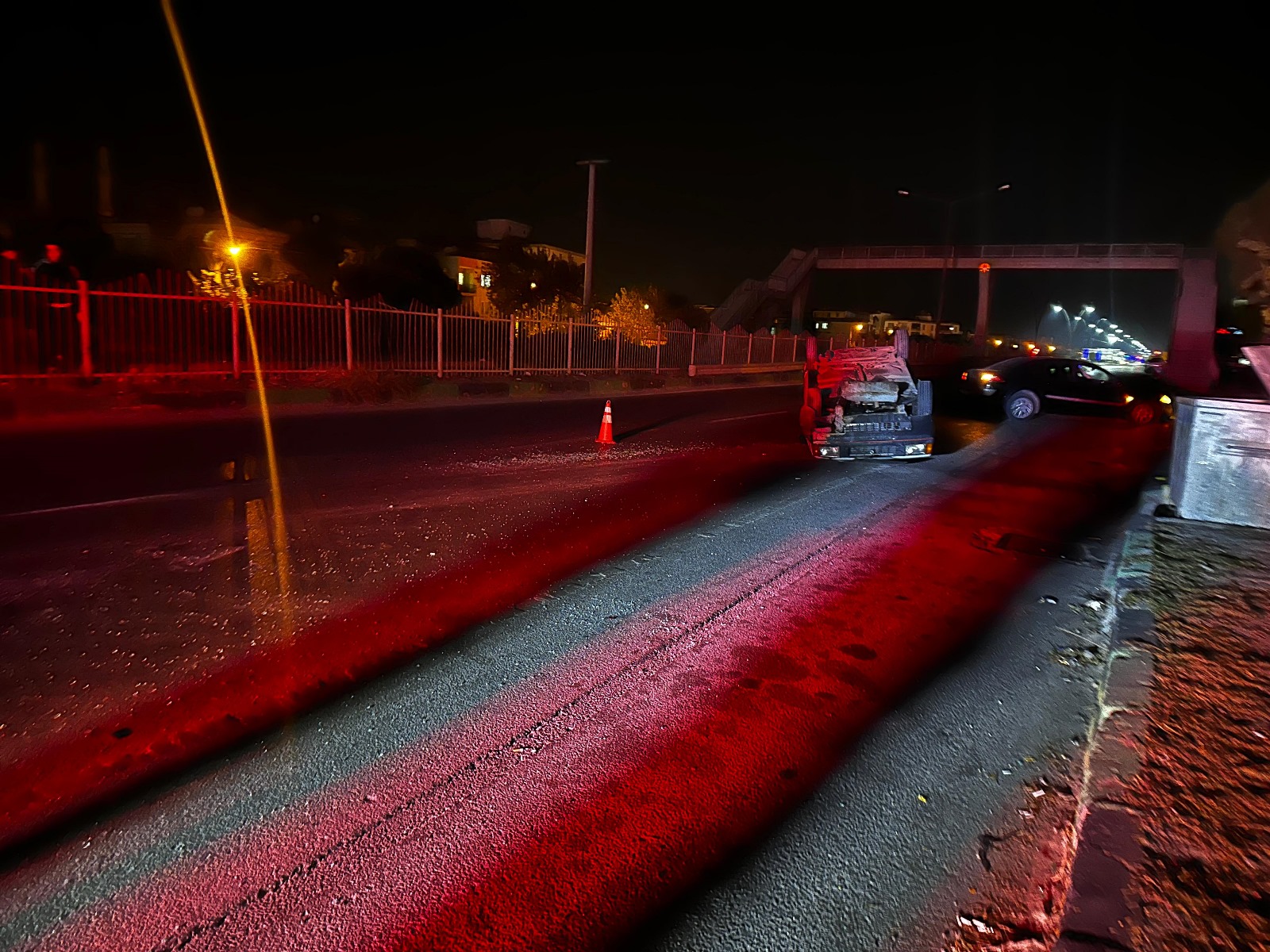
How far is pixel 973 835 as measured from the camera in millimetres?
3225

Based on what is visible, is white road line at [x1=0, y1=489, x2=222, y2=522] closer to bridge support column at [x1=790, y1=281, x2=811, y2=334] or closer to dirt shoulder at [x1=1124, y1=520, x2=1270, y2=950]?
dirt shoulder at [x1=1124, y1=520, x2=1270, y2=950]

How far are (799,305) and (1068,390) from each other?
42968 millimetres

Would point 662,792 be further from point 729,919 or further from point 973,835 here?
point 973,835

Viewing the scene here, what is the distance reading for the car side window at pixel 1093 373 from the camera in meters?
17.9

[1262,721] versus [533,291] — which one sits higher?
[533,291]

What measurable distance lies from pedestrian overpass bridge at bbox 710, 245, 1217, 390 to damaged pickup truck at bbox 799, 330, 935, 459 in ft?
Result: 101

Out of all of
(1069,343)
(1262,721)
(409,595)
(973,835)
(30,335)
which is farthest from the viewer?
(1069,343)

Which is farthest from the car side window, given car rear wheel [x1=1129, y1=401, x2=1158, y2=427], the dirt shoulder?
the dirt shoulder

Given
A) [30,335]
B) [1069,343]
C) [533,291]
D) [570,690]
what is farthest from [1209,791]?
[1069,343]

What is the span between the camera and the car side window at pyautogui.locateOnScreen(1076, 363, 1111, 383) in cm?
1794

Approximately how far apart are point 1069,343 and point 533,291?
7938cm

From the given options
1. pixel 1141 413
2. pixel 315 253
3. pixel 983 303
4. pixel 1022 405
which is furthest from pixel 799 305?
pixel 1141 413

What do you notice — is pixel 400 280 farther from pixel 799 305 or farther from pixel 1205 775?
pixel 1205 775

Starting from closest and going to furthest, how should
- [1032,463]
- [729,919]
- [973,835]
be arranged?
1. [729,919]
2. [973,835]
3. [1032,463]
